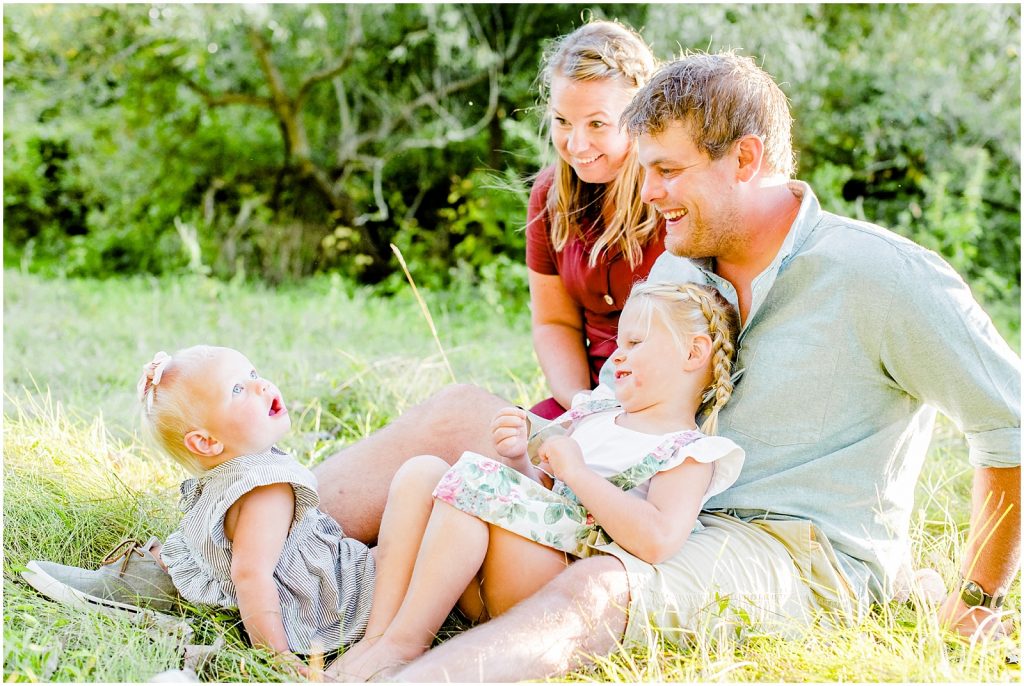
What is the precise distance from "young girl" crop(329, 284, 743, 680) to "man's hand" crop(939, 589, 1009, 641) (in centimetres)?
53

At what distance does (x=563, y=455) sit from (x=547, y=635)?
1.18 feet

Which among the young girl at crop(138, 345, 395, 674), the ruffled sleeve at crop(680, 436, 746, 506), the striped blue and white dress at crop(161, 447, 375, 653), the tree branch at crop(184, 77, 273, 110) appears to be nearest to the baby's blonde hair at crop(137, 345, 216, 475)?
the young girl at crop(138, 345, 395, 674)

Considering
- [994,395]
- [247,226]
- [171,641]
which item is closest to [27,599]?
[171,641]

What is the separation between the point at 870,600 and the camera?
218 centimetres

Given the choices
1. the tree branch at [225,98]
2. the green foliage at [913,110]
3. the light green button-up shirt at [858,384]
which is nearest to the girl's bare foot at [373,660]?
the light green button-up shirt at [858,384]

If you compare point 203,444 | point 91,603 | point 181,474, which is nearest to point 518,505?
point 203,444

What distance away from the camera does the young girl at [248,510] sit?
215 cm

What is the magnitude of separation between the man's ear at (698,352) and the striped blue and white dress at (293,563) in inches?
32.2

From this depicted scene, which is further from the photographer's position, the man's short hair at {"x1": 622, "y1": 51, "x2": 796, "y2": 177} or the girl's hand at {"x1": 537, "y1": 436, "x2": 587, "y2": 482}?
the man's short hair at {"x1": 622, "y1": 51, "x2": 796, "y2": 177}

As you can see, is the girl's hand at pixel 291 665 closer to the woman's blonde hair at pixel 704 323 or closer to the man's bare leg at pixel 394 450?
the man's bare leg at pixel 394 450

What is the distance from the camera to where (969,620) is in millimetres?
2105

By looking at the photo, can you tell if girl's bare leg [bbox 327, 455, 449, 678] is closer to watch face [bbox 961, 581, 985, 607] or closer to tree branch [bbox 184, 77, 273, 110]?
watch face [bbox 961, 581, 985, 607]

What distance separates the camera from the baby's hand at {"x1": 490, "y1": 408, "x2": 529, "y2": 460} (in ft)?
7.11

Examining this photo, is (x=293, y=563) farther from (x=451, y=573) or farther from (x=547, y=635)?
(x=547, y=635)
